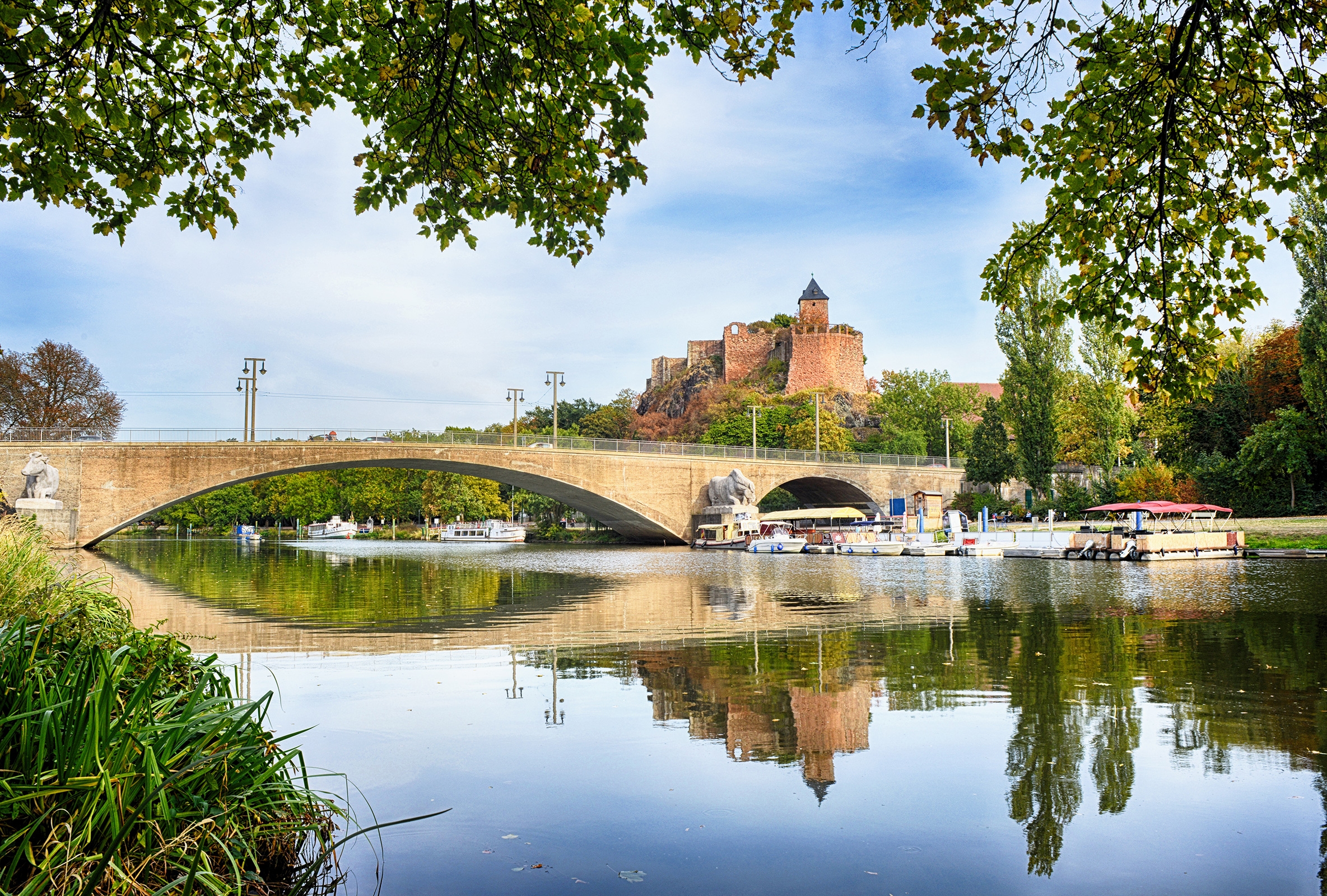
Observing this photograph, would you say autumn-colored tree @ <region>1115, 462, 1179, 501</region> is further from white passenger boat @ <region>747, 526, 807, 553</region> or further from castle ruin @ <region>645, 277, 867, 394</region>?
castle ruin @ <region>645, 277, 867, 394</region>

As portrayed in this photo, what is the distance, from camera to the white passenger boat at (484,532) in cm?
7075

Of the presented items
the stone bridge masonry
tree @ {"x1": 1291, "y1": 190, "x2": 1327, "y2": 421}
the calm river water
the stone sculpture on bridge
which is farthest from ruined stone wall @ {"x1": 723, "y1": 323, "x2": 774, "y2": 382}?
the calm river water

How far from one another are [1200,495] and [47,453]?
47.1 metres

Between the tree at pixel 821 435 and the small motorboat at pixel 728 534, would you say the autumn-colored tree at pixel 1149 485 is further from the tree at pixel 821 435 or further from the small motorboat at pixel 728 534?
the tree at pixel 821 435

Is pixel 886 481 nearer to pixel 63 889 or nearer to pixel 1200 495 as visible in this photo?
pixel 1200 495

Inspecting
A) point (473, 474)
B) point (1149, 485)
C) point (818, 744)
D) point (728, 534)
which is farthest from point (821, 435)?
point (818, 744)

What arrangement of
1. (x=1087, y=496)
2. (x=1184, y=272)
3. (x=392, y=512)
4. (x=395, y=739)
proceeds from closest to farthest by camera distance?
(x=395, y=739)
(x=1184, y=272)
(x=1087, y=496)
(x=392, y=512)

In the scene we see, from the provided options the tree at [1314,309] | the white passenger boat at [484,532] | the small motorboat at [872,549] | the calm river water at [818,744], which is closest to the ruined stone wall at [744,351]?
the white passenger boat at [484,532]

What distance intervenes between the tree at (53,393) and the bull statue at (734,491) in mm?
30599

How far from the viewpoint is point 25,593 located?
5770 millimetres

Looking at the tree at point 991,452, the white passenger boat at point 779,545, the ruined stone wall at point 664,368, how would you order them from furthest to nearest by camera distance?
1. the ruined stone wall at point 664,368
2. the tree at point 991,452
3. the white passenger boat at point 779,545

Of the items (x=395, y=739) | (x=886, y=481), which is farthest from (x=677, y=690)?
(x=886, y=481)

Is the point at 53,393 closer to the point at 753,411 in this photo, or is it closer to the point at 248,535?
the point at 248,535

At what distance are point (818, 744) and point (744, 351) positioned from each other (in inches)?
3570
